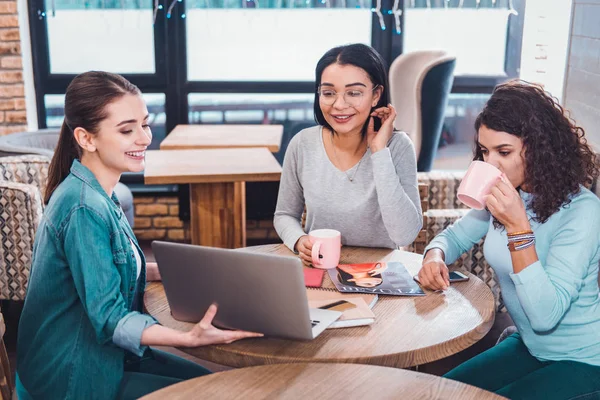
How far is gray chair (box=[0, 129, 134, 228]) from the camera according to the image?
3.34m

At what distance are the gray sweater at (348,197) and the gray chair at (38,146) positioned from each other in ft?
5.09

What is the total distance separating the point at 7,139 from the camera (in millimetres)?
3604

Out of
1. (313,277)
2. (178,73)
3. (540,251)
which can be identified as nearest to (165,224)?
(178,73)

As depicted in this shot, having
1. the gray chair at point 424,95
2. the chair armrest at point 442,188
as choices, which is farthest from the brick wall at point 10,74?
the chair armrest at point 442,188

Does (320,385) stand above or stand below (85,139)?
below

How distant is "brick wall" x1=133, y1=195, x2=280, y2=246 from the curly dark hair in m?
2.85

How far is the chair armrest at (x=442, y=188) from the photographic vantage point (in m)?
3.17

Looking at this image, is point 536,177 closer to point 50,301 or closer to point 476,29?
point 50,301

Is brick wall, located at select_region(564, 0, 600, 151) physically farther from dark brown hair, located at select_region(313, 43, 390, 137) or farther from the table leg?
the table leg

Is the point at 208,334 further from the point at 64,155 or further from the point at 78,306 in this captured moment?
the point at 64,155

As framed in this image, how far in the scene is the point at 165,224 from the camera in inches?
172

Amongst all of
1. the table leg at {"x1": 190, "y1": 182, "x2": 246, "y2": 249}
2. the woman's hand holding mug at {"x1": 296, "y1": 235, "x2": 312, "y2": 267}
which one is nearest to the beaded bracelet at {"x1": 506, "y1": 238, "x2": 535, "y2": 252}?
the woman's hand holding mug at {"x1": 296, "y1": 235, "x2": 312, "y2": 267}

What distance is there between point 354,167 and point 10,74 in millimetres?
2898

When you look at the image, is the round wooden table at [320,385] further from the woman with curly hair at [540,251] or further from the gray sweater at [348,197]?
the gray sweater at [348,197]
